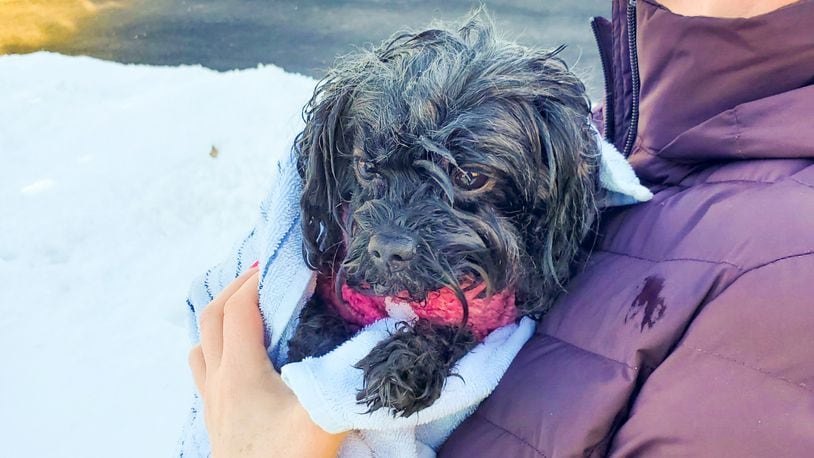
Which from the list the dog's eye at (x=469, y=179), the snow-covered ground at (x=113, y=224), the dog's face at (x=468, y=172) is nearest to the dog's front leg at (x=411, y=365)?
the dog's face at (x=468, y=172)

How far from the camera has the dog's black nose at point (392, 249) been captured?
5.87 feet

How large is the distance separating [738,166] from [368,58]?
1.08 metres

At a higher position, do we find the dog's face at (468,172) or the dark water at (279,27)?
the dog's face at (468,172)

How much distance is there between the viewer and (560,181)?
1967 millimetres

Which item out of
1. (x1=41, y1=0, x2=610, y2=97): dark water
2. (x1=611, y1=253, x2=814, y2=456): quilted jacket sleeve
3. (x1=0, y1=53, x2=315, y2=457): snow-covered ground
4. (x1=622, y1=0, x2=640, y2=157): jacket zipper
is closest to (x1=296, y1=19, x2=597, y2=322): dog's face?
(x1=622, y1=0, x2=640, y2=157): jacket zipper

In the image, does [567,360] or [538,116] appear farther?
[538,116]

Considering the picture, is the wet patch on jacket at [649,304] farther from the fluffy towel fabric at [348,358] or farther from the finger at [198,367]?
the finger at [198,367]

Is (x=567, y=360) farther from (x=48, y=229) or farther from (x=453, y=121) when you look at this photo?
(x=48, y=229)

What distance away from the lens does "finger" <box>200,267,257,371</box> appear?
214 centimetres

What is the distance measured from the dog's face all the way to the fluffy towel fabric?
13 centimetres

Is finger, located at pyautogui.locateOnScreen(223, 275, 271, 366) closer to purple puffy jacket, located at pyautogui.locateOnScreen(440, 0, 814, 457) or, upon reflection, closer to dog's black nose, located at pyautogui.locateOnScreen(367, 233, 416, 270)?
dog's black nose, located at pyautogui.locateOnScreen(367, 233, 416, 270)

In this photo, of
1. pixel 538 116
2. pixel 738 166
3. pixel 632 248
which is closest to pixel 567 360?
pixel 632 248

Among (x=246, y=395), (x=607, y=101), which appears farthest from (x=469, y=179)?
(x=246, y=395)

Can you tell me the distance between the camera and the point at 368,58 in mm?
2168
